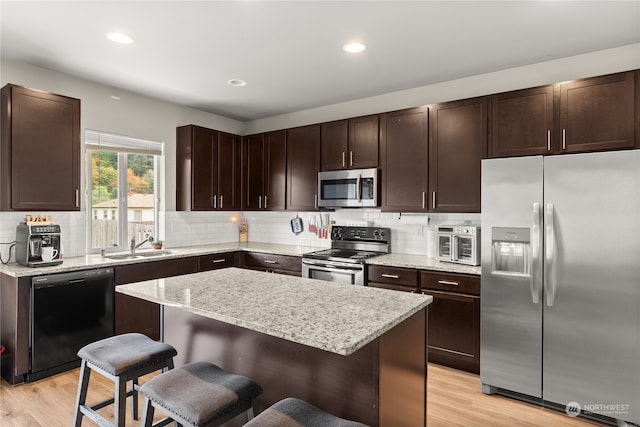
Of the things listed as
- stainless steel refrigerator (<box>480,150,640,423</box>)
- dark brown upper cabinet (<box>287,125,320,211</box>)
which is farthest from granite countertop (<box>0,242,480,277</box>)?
dark brown upper cabinet (<box>287,125,320,211</box>)

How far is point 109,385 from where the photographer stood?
2.89m

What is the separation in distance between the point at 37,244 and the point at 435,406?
10.9ft

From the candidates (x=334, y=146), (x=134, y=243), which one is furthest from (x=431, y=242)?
(x=134, y=243)

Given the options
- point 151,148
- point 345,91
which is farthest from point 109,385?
point 345,91

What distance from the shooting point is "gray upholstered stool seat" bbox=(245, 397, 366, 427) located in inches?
51.8

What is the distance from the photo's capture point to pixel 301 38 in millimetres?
2730

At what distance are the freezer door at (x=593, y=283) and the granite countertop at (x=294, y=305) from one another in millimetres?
1264

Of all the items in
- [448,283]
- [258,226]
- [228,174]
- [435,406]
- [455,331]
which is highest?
[228,174]

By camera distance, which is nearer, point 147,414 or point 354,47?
point 147,414

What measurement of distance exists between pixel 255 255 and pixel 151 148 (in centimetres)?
173

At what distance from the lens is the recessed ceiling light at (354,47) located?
9.26 ft

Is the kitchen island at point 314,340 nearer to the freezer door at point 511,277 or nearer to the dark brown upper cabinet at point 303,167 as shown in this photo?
the freezer door at point 511,277

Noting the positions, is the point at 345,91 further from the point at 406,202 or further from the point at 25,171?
the point at 25,171

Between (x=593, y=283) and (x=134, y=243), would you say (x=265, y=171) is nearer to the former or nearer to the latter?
(x=134, y=243)
